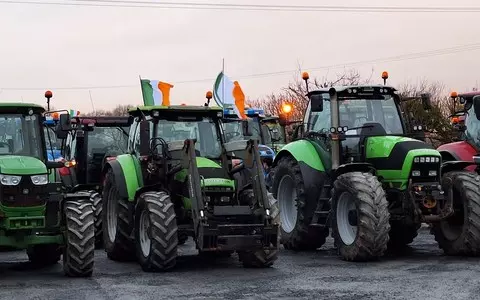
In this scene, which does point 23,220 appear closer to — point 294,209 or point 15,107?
point 15,107

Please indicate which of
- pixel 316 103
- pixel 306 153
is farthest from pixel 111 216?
pixel 316 103

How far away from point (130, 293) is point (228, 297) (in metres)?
1.06

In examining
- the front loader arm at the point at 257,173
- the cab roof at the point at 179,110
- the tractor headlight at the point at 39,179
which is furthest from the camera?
the cab roof at the point at 179,110

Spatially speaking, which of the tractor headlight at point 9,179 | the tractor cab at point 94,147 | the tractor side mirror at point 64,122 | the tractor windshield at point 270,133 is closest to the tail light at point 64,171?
the tractor cab at point 94,147

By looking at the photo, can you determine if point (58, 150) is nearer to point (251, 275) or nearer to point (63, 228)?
point (63, 228)

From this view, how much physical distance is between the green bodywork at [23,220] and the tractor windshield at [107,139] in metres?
4.02

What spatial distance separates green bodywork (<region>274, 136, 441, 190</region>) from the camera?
10.6 m

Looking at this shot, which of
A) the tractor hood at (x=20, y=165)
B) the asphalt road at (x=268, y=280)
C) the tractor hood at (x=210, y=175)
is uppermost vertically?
the tractor hood at (x=20, y=165)

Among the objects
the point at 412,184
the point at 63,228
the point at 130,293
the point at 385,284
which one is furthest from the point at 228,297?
the point at 412,184

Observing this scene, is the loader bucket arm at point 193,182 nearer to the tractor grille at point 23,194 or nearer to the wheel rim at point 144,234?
the wheel rim at point 144,234

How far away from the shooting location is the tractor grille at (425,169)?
1052cm

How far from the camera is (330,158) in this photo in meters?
11.5

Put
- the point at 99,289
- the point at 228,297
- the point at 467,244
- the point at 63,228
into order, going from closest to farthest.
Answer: the point at 228,297 → the point at 99,289 → the point at 63,228 → the point at 467,244

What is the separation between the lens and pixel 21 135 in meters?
9.79
